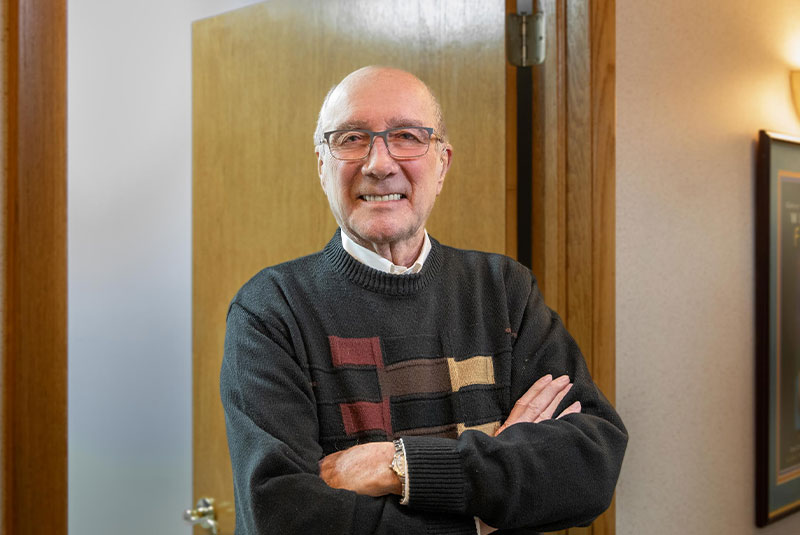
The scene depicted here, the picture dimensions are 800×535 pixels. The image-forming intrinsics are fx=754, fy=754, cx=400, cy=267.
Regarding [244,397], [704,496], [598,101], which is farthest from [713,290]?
[244,397]

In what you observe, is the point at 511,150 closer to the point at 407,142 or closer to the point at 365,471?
the point at 407,142

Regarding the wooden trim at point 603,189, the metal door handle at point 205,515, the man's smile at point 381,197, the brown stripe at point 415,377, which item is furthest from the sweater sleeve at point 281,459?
the metal door handle at point 205,515

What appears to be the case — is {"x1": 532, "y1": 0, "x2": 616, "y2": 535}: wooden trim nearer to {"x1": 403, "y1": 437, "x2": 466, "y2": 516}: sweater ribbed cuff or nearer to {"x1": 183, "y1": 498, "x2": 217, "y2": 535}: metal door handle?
{"x1": 403, "y1": 437, "x2": 466, "y2": 516}: sweater ribbed cuff

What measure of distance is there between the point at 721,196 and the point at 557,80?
61cm

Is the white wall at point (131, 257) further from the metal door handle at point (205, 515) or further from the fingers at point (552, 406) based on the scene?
the fingers at point (552, 406)

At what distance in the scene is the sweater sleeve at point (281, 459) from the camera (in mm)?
920

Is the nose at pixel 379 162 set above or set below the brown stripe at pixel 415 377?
above

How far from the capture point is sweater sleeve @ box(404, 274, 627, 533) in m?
0.95

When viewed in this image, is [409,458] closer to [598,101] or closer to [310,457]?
[310,457]

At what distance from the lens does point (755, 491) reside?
74.0 inches

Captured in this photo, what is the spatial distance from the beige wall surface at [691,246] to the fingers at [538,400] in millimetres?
436

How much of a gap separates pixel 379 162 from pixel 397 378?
1.01 feet

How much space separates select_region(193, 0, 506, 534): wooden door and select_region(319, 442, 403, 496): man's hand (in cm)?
59

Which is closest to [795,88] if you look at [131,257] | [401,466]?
[401,466]
